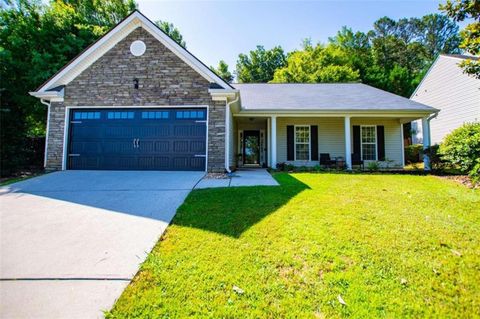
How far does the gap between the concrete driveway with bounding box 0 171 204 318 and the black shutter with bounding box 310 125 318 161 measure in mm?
7720

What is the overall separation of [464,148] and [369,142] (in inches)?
182

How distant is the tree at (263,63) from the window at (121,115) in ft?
89.4

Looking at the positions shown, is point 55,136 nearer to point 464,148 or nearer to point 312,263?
point 312,263

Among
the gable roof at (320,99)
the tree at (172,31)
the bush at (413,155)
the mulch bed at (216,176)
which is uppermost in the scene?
the tree at (172,31)

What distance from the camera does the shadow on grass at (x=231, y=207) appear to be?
147 inches

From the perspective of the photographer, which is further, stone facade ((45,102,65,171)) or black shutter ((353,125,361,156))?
black shutter ((353,125,361,156))

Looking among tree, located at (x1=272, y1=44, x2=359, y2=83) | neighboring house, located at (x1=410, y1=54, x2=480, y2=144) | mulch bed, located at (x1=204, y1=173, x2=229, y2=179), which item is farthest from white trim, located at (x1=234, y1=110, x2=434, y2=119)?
tree, located at (x1=272, y1=44, x2=359, y2=83)

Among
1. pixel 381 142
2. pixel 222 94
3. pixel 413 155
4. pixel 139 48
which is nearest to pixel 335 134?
pixel 381 142

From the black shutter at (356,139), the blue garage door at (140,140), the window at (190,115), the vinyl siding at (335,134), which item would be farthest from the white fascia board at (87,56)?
the black shutter at (356,139)

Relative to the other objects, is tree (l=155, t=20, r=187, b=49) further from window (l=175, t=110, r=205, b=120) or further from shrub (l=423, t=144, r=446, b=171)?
shrub (l=423, t=144, r=446, b=171)

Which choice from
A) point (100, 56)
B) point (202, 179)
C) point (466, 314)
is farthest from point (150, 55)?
point (466, 314)

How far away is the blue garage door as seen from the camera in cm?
858

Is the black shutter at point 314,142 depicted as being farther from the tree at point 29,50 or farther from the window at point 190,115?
the tree at point 29,50

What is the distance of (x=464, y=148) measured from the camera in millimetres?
7781
